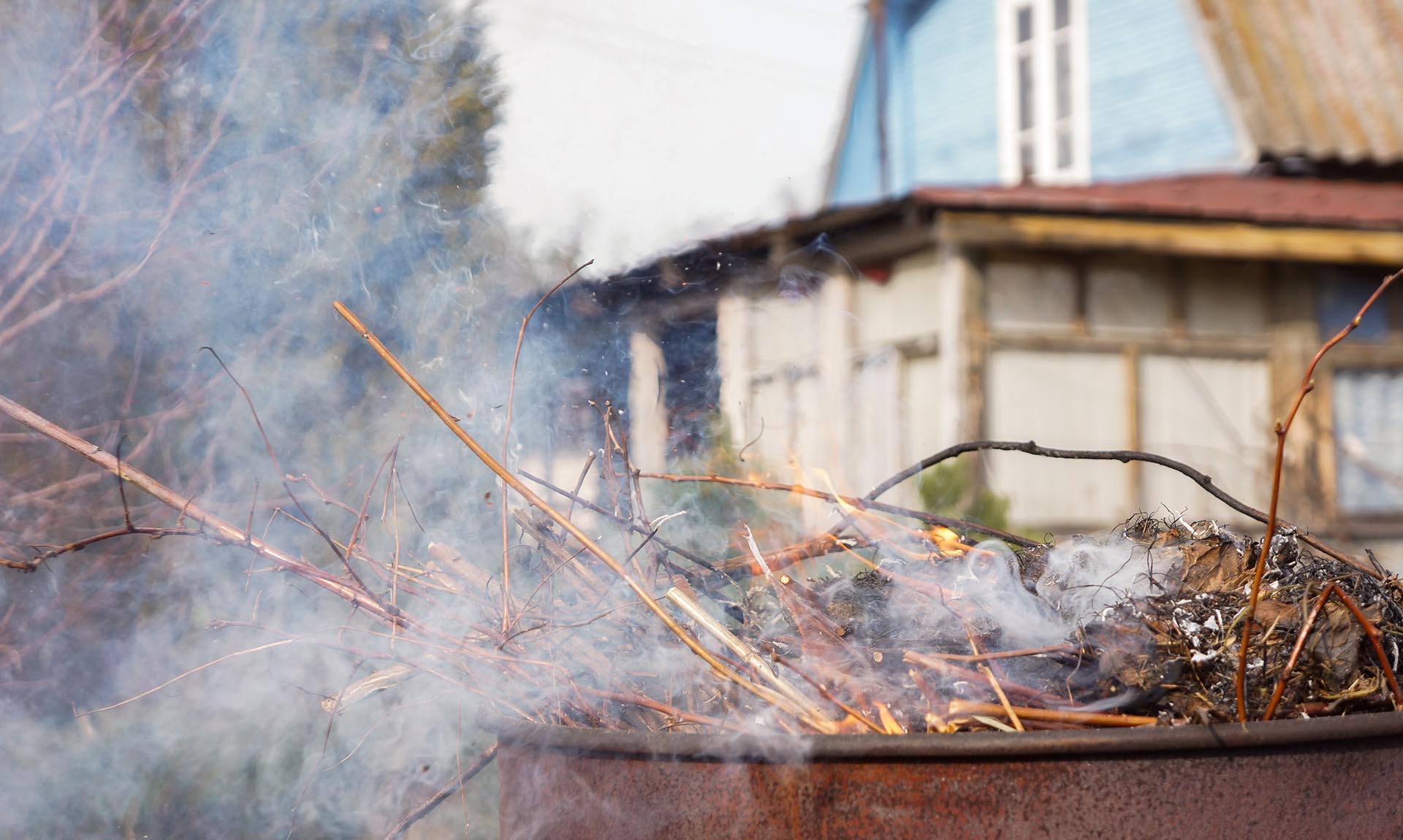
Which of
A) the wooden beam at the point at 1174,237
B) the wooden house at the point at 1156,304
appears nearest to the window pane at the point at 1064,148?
the wooden house at the point at 1156,304

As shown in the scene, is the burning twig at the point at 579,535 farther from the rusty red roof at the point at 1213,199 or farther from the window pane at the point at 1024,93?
the window pane at the point at 1024,93

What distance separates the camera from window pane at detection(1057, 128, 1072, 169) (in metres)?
11.3

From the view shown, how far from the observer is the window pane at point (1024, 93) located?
1168 cm

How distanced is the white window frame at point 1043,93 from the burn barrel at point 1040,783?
991 cm

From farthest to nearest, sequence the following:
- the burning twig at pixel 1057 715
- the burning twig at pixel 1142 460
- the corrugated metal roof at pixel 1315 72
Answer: the corrugated metal roof at pixel 1315 72 < the burning twig at pixel 1142 460 < the burning twig at pixel 1057 715

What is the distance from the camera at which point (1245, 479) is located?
27.2 ft

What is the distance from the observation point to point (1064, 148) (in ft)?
37.3

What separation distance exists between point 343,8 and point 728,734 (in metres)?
2.70

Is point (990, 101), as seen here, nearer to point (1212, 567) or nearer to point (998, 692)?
point (1212, 567)

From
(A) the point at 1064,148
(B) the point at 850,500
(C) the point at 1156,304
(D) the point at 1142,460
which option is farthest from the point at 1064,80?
(B) the point at 850,500

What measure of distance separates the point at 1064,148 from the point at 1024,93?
0.83m

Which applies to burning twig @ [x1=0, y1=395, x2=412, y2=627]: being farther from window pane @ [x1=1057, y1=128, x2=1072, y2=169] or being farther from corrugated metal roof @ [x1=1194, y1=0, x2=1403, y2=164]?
window pane @ [x1=1057, y1=128, x2=1072, y2=169]

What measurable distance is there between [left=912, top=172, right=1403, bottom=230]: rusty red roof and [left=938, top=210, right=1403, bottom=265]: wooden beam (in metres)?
0.06

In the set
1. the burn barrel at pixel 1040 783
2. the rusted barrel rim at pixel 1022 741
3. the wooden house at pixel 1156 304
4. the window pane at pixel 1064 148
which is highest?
the window pane at pixel 1064 148
